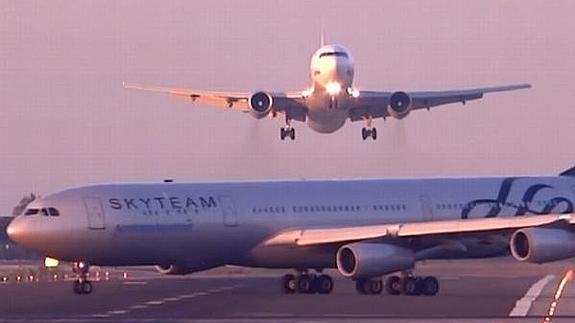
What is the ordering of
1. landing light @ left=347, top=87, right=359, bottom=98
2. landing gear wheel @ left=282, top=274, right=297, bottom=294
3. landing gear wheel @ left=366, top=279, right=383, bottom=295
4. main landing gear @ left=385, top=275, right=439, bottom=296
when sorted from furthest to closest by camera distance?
1. landing light @ left=347, top=87, right=359, bottom=98
2. landing gear wheel @ left=282, top=274, right=297, bottom=294
3. landing gear wheel @ left=366, top=279, right=383, bottom=295
4. main landing gear @ left=385, top=275, right=439, bottom=296

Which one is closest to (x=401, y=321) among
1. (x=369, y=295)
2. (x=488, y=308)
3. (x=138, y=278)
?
(x=488, y=308)

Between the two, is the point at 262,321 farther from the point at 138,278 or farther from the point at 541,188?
the point at 138,278

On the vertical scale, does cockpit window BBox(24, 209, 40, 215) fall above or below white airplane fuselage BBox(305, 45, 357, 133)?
below

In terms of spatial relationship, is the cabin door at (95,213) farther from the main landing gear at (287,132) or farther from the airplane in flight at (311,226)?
the main landing gear at (287,132)

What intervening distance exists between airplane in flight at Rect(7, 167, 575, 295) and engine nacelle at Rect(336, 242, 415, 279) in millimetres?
37

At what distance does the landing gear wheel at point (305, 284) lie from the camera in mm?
51844

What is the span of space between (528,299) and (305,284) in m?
9.95

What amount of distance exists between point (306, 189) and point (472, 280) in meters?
7.12

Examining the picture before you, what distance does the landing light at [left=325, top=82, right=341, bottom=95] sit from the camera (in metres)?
70.5

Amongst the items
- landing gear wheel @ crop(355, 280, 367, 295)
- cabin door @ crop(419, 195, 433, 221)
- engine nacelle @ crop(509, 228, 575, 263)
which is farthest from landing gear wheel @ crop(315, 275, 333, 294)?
engine nacelle @ crop(509, 228, 575, 263)

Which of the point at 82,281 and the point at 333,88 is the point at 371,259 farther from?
the point at 333,88

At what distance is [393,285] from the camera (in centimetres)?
5094

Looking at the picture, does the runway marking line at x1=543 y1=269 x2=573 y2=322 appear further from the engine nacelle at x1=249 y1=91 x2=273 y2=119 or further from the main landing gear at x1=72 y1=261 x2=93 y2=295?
the main landing gear at x1=72 y1=261 x2=93 y2=295

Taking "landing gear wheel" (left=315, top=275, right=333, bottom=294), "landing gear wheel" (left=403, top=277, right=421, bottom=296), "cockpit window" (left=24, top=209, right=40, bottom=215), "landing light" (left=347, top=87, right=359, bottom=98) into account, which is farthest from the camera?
"landing light" (left=347, top=87, right=359, bottom=98)
